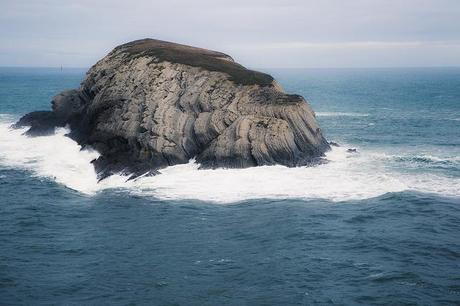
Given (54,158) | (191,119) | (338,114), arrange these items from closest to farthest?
(191,119), (54,158), (338,114)

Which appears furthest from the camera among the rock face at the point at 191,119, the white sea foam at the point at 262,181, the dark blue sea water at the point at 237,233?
the rock face at the point at 191,119

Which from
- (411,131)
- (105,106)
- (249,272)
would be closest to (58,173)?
(105,106)

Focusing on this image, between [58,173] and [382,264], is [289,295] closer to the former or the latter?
[382,264]

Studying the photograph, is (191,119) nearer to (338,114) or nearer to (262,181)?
(262,181)

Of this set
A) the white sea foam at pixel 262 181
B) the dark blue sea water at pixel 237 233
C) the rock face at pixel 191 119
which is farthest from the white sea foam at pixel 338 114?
the white sea foam at pixel 262 181

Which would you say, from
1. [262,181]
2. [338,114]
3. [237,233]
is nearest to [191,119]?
[262,181]

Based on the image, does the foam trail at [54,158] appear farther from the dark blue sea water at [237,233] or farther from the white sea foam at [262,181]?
the dark blue sea water at [237,233]

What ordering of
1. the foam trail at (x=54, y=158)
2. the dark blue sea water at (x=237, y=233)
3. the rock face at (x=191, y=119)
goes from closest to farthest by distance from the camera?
1. the dark blue sea water at (x=237, y=233)
2. the foam trail at (x=54, y=158)
3. the rock face at (x=191, y=119)
